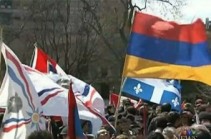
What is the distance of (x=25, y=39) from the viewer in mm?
44219

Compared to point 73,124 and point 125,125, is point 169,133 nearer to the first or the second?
point 125,125

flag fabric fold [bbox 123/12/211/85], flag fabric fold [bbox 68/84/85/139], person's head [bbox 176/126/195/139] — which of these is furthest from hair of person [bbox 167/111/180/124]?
flag fabric fold [bbox 68/84/85/139]

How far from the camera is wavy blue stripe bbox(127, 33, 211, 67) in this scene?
31.2ft

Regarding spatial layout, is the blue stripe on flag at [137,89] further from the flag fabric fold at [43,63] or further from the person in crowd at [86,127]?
the person in crowd at [86,127]

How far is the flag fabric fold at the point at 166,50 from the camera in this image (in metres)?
9.39

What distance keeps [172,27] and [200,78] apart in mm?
1004

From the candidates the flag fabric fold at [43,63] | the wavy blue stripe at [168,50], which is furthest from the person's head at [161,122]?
the flag fabric fold at [43,63]

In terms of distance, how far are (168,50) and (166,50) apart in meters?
0.03

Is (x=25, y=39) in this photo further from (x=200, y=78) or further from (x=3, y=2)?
(x=3, y=2)

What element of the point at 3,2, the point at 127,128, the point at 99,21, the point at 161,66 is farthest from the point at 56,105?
the point at 3,2

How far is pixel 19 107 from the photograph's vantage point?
739 cm

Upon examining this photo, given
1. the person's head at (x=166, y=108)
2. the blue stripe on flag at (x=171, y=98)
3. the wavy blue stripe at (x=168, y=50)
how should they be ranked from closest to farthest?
the wavy blue stripe at (x=168, y=50)
the person's head at (x=166, y=108)
the blue stripe on flag at (x=171, y=98)

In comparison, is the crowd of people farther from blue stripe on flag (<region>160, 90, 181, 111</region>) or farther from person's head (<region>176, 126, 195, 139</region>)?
blue stripe on flag (<region>160, 90, 181, 111</region>)

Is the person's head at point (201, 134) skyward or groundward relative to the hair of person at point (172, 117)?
groundward
